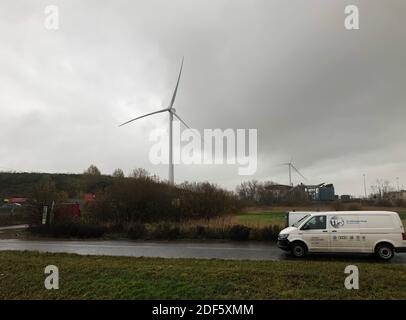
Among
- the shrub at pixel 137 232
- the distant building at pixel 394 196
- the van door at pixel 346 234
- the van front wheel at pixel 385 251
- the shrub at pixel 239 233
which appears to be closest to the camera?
the van front wheel at pixel 385 251

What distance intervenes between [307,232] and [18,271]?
10719mm

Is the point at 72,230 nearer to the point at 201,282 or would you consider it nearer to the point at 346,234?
the point at 346,234

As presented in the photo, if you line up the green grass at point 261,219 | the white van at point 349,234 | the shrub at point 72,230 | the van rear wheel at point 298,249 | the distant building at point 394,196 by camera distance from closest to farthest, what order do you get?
1. the white van at point 349,234
2. the van rear wheel at point 298,249
3. the green grass at point 261,219
4. the shrub at point 72,230
5. the distant building at point 394,196

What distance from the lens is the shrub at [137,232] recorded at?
2486 cm

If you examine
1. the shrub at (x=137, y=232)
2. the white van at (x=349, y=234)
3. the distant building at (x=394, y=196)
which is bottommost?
the shrub at (x=137, y=232)

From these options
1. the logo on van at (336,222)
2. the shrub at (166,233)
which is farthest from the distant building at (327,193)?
the logo on van at (336,222)

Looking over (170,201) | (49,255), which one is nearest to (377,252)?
(49,255)

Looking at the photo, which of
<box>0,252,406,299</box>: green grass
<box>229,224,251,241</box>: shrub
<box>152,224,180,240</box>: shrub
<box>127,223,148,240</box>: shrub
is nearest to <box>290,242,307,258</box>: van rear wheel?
<box>0,252,406,299</box>: green grass

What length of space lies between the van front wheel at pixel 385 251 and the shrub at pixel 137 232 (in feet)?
51.1

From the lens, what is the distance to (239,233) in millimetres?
22859

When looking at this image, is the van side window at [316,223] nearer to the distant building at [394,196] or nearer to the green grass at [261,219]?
the green grass at [261,219]

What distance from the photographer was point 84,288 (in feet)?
29.3
